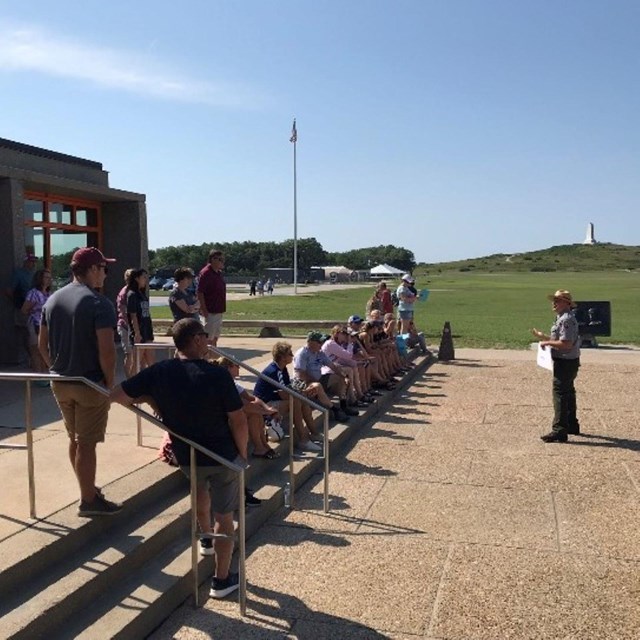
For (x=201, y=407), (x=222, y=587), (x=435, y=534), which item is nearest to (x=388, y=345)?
(x=435, y=534)

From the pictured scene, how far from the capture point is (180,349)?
4129 mm

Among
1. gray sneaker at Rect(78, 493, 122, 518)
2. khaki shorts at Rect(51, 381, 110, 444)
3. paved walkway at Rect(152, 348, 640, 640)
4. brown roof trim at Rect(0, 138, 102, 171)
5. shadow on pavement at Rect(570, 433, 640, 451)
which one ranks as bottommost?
shadow on pavement at Rect(570, 433, 640, 451)

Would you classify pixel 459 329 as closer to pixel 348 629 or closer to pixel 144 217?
pixel 144 217

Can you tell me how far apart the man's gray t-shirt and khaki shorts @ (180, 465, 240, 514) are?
88 cm

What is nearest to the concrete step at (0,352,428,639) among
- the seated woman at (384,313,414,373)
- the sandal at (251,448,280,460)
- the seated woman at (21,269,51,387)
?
the sandal at (251,448,280,460)

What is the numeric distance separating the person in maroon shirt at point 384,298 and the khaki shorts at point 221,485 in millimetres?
10961

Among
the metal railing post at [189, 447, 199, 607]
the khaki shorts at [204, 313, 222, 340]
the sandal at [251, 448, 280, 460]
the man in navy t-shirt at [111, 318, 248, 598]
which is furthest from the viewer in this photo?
the khaki shorts at [204, 313, 222, 340]

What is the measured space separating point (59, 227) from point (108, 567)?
358 inches

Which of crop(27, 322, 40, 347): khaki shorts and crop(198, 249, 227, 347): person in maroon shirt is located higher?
crop(198, 249, 227, 347): person in maroon shirt

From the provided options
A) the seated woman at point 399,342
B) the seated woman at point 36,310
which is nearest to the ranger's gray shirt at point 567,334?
the seated woman at point 399,342

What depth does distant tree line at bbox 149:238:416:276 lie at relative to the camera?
132m

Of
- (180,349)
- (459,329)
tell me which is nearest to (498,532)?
(180,349)

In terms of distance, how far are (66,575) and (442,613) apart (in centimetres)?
215

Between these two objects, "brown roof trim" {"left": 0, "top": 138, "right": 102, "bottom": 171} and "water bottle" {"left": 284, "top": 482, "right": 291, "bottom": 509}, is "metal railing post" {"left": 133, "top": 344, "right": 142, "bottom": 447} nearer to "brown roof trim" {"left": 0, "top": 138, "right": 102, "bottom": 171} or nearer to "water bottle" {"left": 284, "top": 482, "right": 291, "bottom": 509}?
"water bottle" {"left": 284, "top": 482, "right": 291, "bottom": 509}
